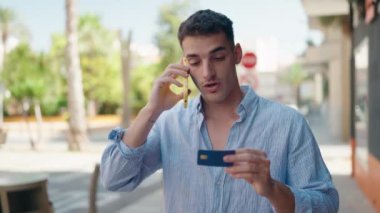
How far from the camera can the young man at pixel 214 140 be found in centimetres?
180

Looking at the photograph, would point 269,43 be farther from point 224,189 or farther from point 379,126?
point 224,189

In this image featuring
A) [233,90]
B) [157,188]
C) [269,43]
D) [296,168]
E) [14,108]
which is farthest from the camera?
[269,43]

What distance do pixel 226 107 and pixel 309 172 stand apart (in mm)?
357

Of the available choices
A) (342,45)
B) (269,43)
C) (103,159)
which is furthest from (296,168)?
(269,43)

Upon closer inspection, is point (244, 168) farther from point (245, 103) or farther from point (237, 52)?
point (237, 52)

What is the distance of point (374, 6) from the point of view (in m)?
8.41

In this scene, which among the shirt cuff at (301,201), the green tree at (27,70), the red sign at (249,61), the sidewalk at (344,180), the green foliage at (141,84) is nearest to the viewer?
the shirt cuff at (301,201)

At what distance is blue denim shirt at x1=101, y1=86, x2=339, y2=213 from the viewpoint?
1.80 metres

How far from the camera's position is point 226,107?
194 centimetres

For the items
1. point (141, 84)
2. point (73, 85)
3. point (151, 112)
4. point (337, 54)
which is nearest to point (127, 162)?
point (151, 112)

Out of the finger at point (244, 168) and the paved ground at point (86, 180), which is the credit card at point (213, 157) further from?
the paved ground at point (86, 180)

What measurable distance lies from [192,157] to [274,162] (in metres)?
0.28

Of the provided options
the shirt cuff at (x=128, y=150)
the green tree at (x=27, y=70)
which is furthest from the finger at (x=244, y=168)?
the green tree at (x=27, y=70)

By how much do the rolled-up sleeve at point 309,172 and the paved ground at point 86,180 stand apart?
4630 mm
